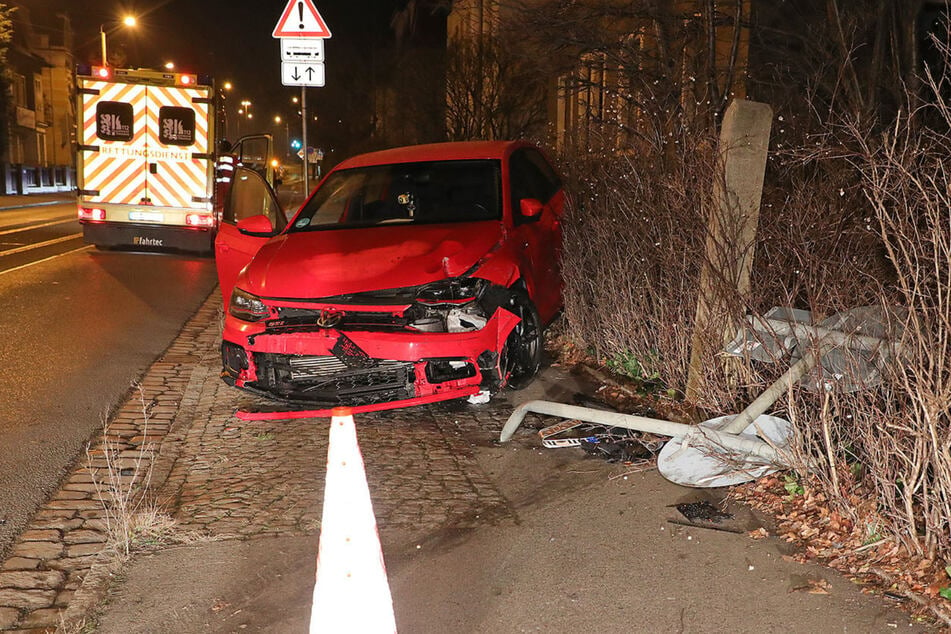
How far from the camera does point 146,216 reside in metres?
16.2

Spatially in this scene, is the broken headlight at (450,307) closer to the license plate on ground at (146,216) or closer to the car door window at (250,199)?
the car door window at (250,199)

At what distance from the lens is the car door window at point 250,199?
894cm

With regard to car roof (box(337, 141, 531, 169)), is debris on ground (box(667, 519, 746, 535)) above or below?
below

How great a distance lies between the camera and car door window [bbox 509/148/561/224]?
7587 mm

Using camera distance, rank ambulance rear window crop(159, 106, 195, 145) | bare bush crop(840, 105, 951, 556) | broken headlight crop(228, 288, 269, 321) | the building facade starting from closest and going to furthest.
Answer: bare bush crop(840, 105, 951, 556) → broken headlight crop(228, 288, 269, 321) → ambulance rear window crop(159, 106, 195, 145) → the building facade

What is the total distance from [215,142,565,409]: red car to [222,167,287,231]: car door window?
1559 mm

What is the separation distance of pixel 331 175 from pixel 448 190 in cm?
118

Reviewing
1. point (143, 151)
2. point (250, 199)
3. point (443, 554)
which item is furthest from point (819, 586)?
point (143, 151)

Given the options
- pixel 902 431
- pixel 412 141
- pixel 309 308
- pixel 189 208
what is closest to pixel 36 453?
pixel 309 308

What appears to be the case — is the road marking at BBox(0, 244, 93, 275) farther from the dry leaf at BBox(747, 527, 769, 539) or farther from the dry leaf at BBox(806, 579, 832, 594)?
the dry leaf at BBox(806, 579, 832, 594)

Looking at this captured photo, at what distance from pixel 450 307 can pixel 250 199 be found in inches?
192

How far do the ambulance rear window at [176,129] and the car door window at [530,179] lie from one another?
31.5ft

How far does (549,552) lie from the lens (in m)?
4.12

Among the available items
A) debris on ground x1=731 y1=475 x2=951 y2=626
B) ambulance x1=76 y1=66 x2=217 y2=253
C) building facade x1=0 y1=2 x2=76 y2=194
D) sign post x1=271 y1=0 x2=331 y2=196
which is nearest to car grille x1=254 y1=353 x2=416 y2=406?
debris on ground x1=731 y1=475 x2=951 y2=626
